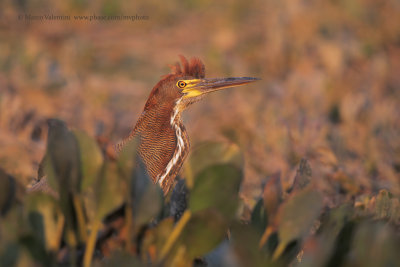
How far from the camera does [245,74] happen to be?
8.78 meters

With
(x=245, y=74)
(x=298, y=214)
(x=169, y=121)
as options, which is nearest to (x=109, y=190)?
(x=298, y=214)

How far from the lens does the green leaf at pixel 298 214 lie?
77.0 inches

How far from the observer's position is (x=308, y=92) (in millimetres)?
7738

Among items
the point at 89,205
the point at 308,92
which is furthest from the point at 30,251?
the point at 308,92

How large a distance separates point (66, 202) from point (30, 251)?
0.19 meters

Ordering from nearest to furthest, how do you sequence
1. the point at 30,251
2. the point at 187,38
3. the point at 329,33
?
the point at 30,251, the point at 329,33, the point at 187,38

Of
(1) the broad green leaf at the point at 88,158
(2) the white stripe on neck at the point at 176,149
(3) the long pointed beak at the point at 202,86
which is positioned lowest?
(2) the white stripe on neck at the point at 176,149

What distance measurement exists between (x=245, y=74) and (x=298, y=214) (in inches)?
272

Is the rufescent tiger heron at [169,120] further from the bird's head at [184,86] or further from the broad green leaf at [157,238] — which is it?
the broad green leaf at [157,238]

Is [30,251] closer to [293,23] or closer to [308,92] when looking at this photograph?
[308,92]

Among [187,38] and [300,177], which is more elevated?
[187,38]

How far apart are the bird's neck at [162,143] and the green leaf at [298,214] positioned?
1.84 meters

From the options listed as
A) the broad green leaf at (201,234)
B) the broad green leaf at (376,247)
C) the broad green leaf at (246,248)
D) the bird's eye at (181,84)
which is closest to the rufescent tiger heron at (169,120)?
the bird's eye at (181,84)

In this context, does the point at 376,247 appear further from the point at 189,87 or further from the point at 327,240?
the point at 189,87
